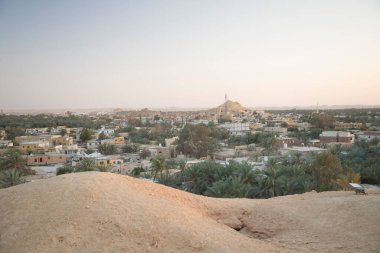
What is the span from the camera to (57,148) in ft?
129

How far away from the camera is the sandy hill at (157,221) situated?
6.21 meters

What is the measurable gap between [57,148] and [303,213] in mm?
35096

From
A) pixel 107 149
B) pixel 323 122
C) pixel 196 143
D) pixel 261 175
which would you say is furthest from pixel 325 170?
pixel 323 122

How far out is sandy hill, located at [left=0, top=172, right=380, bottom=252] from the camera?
6211 millimetres

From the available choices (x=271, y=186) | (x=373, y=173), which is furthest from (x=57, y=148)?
(x=373, y=173)

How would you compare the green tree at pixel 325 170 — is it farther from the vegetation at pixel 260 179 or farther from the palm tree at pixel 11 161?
the palm tree at pixel 11 161

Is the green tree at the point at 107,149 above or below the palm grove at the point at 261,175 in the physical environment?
below

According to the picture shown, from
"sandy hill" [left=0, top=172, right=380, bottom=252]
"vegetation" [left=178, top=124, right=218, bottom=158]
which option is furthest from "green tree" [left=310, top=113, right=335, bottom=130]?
"sandy hill" [left=0, top=172, right=380, bottom=252]

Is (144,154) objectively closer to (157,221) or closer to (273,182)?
(273,182)

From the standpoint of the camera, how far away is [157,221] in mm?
6797

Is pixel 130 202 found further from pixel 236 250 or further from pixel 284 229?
pixel 284 229

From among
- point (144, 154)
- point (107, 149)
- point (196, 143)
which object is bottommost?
point (144, 154)

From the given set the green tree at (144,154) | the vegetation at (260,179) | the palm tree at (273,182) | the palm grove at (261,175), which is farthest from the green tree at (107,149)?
the palm tree at (273,182)

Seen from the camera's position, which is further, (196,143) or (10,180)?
(196,143)
